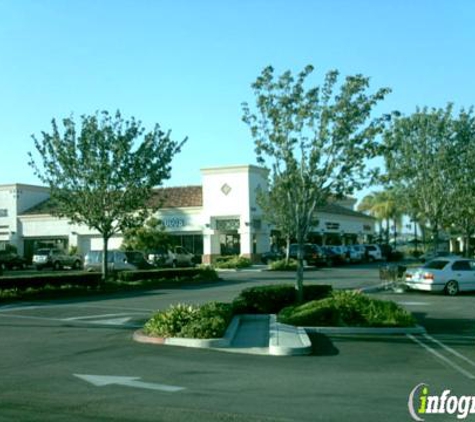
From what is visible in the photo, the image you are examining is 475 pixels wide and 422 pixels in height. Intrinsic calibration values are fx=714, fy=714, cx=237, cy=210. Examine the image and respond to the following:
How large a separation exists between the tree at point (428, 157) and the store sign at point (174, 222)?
24320 mm

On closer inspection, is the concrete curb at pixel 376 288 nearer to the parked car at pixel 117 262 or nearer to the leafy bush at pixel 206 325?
the leafy bush at pixel 206 325

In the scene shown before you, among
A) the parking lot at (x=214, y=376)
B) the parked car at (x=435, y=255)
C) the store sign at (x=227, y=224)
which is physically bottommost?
the parking lot at (x=214, y=376)

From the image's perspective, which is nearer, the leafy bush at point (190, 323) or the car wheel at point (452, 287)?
the leafy bush at point (190, 323)

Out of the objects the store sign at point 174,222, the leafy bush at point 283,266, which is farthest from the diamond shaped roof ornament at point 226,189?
the leafy bush at point 283,266

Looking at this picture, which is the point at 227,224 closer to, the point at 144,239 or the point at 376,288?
the point at 144,239

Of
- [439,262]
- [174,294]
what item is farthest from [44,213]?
[439,262]

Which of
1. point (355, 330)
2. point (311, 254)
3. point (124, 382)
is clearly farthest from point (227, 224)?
point (124, 382)

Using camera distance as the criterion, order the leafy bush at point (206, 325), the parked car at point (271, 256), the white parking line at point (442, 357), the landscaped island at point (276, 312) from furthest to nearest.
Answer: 1. the parked car at point (271, 256)
2. the landscaped island at point (276, 312)
3. the leafy bush at point (206, 325)
4. the white parking line at point (442, 357)

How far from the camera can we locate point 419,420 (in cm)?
779

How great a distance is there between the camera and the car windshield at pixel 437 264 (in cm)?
2728

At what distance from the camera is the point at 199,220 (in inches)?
2227

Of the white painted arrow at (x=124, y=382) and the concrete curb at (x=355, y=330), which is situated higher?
the concrete curb at (x=355, y=330)

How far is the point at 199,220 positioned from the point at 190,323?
139 ft

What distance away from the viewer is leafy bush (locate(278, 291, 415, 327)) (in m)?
15.8
